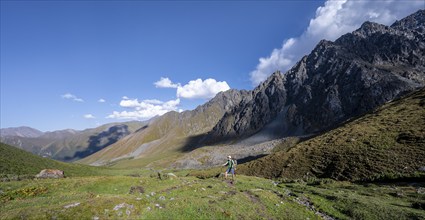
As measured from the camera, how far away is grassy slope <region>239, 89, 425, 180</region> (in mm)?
50312

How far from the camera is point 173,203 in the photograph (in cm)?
2395

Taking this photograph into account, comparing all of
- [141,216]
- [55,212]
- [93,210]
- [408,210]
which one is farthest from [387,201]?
[55,212]

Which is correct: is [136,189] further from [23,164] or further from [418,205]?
[23,164]

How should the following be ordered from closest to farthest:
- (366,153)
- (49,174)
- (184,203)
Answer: (184,203) < (49,174) < (366,153)

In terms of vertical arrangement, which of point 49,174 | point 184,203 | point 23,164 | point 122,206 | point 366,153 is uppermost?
point 23,164

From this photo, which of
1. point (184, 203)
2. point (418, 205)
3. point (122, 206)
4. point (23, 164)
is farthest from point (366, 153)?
point (23, 164)

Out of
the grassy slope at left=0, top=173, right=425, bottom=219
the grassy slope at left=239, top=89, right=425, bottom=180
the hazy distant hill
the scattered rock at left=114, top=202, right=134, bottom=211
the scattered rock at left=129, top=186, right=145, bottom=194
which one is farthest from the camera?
the hazy distant hill

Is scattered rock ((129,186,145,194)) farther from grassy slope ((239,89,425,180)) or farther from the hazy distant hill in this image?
the hazy distant hill

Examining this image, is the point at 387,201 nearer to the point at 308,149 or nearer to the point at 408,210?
the point at 408,210

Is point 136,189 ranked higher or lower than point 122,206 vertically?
lower

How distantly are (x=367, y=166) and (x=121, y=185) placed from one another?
4547 centimetres

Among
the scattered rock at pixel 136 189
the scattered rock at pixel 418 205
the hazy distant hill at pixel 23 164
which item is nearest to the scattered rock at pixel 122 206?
the scattered rock at pixel 136 189

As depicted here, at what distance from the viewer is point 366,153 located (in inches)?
2254

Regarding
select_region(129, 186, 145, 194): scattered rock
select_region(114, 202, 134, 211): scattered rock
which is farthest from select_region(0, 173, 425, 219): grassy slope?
select_region(129, 186, 145, 194): scattered rock
